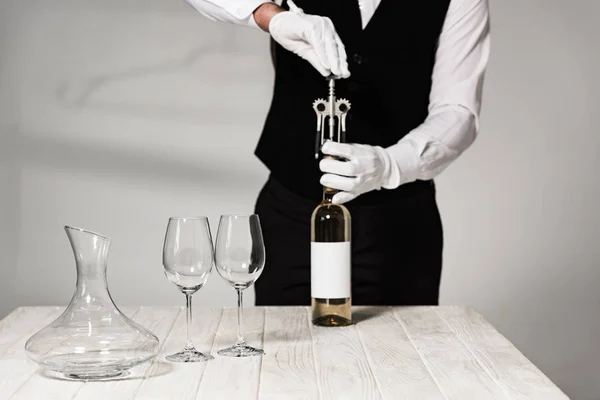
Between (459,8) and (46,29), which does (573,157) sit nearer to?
(459,8)

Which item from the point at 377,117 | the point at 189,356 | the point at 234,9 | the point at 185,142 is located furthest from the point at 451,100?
the point at 185,142

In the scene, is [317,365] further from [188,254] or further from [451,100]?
[451,100]

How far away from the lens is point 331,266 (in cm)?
150

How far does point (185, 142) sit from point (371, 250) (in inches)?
47.3

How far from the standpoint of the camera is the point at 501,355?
50.9 inches

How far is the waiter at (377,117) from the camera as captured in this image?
2090 millimetres

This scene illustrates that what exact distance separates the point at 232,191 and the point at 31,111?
753 millimetres

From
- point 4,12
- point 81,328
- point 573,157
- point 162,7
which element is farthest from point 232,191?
point 81,328

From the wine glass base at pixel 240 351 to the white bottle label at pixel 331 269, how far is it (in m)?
0.22

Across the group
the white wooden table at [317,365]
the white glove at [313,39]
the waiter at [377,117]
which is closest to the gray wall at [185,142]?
the waiter at [377,117]

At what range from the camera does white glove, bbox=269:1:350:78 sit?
181 centimetres

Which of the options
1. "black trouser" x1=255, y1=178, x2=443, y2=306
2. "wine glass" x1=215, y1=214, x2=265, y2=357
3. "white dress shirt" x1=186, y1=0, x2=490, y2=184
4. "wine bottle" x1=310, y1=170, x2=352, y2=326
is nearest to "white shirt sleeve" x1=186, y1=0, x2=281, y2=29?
"white dress shirt" x1=186, y1=0, x2=490, y2=184

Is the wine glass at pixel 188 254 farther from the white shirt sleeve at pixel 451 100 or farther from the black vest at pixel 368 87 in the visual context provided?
the black vest at pixel 368 87

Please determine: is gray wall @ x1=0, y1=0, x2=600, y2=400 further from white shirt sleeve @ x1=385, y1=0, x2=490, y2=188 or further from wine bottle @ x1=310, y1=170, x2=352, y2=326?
wine bottle @ x1=310, y1=170, x2=352, y2=326
